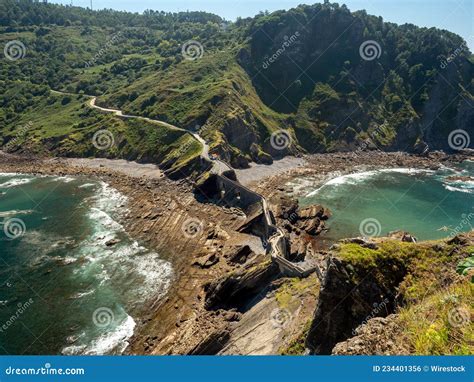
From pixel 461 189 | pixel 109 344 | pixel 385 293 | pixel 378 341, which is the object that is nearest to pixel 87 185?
pixel 109 344

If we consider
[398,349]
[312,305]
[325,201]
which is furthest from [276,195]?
[398,349]

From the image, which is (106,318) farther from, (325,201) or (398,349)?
(325,201)
